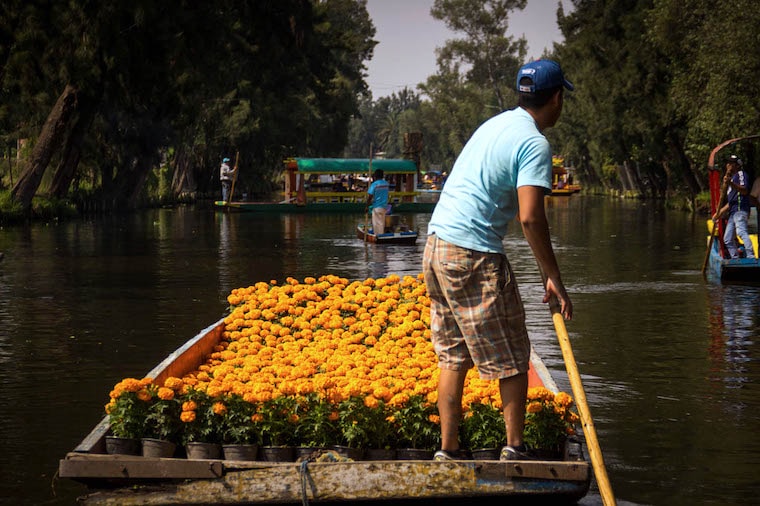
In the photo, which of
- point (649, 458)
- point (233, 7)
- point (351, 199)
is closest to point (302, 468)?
point (649, 458)

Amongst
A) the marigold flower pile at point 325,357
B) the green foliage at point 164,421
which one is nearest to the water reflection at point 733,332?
the marigold flower pile at point 325,357

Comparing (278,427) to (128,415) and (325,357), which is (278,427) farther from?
(325,357)

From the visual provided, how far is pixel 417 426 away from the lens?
6.48m

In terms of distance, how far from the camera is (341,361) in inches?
327

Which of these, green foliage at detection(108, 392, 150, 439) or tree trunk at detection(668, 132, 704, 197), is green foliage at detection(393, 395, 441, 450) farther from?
tree trunk at detection(668, 132, 704, 197)

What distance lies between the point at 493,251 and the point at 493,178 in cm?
36

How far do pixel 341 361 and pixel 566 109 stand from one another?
78010mm

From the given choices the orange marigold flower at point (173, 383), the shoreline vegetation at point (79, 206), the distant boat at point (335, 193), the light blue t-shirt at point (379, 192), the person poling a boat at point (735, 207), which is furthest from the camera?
the distant boat at point (335, 193)

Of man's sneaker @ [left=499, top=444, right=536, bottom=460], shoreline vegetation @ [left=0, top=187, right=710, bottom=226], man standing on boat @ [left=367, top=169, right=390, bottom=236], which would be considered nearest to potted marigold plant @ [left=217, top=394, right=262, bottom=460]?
man's sneaker @ [left=499, top=444, right=536, bottom=460]

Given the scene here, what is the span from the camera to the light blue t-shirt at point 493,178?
18.4 feet

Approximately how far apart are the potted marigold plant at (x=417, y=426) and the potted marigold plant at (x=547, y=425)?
1.70ft

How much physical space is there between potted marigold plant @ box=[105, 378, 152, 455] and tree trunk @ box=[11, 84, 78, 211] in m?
29.0

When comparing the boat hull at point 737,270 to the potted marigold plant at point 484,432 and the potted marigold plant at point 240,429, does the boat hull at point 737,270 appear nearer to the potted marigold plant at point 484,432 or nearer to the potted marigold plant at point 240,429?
the potted marigold plant at point 484,432

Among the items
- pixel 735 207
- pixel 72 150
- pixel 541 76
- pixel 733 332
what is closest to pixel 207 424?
pixel 541 76
